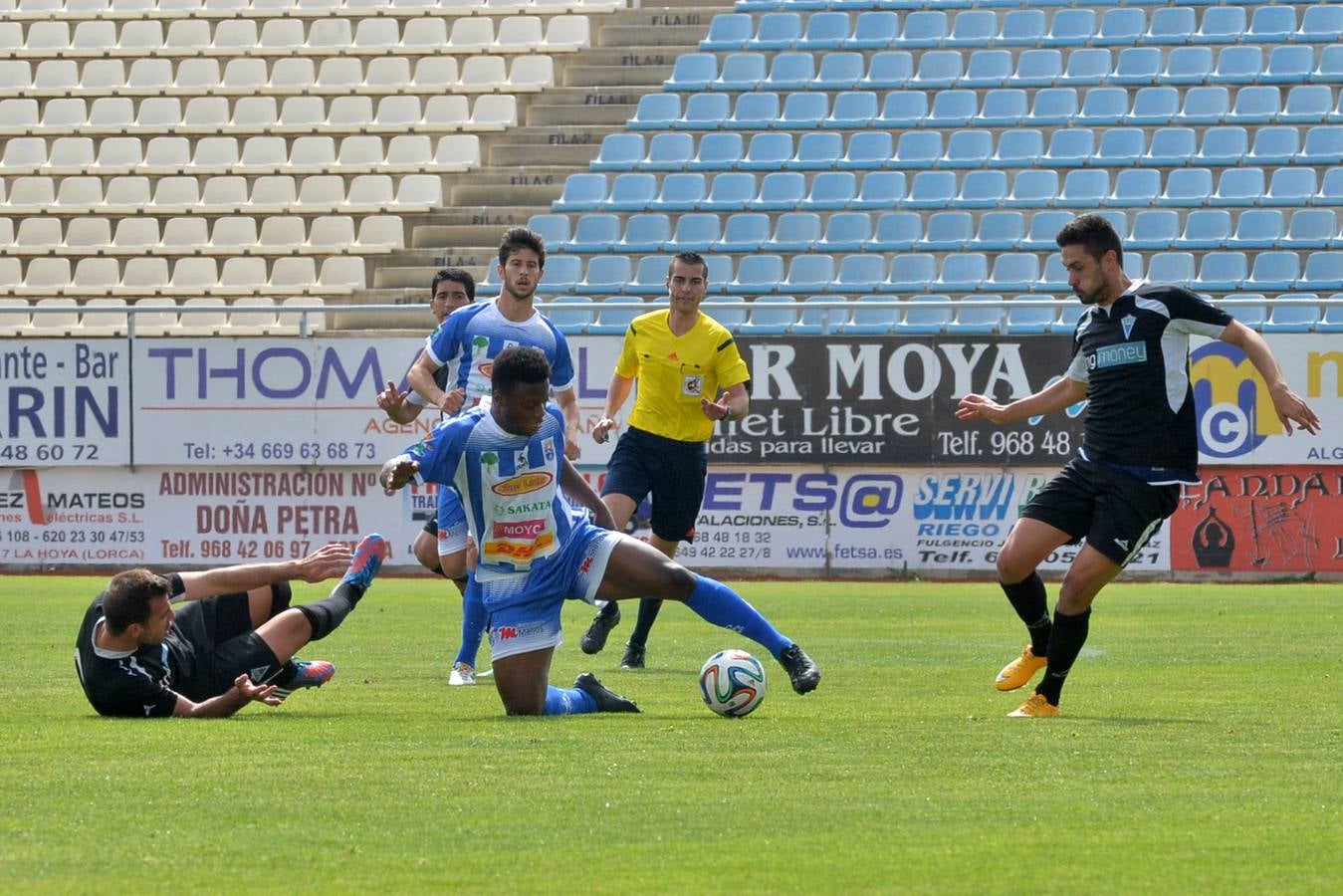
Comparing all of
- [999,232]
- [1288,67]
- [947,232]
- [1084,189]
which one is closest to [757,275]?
[947,232]

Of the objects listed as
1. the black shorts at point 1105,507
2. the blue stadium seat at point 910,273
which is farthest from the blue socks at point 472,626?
the blue stadium seat at point 910,273

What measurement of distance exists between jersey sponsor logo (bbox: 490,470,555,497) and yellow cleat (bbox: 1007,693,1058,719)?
2226mm

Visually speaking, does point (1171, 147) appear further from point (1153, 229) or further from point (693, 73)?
point (693, 73)

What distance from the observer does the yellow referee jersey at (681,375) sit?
11.8 metres

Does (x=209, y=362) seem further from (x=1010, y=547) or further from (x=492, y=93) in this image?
(x=1010, y=547)

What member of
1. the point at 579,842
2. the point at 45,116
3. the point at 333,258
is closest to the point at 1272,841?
the point at 579,842

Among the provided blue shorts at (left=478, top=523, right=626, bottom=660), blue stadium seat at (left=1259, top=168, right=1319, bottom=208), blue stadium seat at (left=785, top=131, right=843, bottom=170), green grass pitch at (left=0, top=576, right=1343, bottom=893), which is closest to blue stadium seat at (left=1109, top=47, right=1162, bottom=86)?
blue stadium seat at (left=1259, top=168, right=1319, bottom=208)

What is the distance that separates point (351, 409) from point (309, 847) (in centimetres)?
1616

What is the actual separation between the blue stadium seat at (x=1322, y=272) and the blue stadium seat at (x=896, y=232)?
4.58 meters

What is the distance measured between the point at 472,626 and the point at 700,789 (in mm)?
4294

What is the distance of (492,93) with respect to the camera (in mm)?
27688

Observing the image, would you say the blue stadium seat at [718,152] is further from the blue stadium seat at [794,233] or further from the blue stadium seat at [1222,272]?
the blue stadium seat at [1222,272]

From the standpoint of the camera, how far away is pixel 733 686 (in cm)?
804

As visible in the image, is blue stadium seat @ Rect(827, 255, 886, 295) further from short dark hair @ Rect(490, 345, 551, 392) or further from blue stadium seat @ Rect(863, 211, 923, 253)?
short dark hair @ Rect(490, 345, 551, 392)
